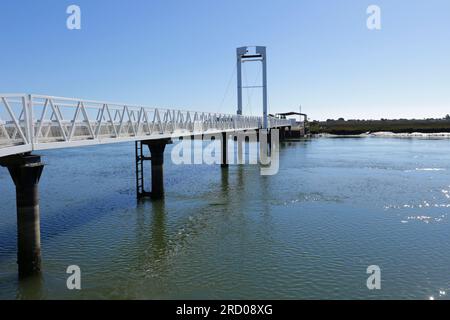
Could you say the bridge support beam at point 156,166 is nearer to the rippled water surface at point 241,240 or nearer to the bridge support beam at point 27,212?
the rippled water surface at point 241,240

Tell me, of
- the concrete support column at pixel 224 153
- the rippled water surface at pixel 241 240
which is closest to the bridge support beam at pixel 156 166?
the rippled water surface at pixel 241 240

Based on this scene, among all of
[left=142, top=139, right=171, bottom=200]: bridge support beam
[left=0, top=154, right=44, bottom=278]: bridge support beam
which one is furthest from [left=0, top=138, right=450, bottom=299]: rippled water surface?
[left=142, top=139, right=171, bottom=200]: bridge support beam

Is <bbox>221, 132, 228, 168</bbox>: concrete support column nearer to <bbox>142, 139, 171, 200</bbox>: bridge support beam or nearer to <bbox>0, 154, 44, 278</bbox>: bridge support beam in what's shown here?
<bbox>142, 139, 171, 200</bbox>: bridge support beam

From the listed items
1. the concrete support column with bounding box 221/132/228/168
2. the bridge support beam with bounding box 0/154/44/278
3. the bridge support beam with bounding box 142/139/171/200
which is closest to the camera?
the bridge support beam with bounding box 0/154/44/278

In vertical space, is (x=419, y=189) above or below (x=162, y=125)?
below

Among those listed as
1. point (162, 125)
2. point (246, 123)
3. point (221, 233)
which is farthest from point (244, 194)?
point (246, 123)

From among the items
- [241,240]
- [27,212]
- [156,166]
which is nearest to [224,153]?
[156,166]

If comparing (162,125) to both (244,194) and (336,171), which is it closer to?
(244,194)
